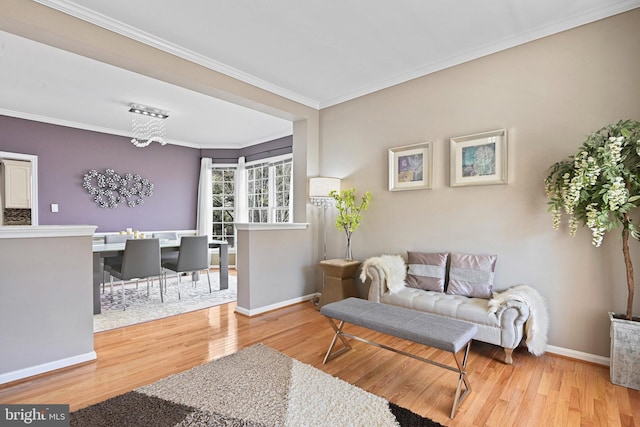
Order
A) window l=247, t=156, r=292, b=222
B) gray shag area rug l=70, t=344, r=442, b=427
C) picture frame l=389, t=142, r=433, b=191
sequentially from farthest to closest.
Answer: window l=247, t=156, r=292, b=222 → picture frame l=389, t=142, r=433, b=191 → gray shag area rug l=70, t=344, r=442, b=427

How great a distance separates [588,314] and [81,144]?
24.2 feet

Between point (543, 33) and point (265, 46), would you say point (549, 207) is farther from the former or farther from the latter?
point (265, 46)

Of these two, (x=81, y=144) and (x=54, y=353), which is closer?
(x=54, y=353)

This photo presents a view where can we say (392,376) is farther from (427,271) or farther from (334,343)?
(427,271)

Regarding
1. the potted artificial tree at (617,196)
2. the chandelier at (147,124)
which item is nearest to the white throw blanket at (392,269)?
the potted artificial tree at (617,196)

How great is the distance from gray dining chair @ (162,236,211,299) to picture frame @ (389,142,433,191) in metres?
2.95

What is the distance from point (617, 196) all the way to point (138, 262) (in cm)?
493

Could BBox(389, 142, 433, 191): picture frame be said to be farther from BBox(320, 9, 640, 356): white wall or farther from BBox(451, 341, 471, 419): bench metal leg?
BBox(451, 341, 471, 419): bench metal leg

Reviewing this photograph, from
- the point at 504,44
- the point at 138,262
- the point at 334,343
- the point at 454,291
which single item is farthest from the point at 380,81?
the point at 138,262

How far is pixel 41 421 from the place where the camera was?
1.80 metres

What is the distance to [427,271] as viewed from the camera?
3199mm

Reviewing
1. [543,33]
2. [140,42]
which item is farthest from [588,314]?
[140,42]

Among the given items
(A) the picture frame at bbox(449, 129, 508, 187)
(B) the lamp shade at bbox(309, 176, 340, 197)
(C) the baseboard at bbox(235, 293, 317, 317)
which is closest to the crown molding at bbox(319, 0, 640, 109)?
(A) the picture frame at bbox(449, 129, 508, 187)

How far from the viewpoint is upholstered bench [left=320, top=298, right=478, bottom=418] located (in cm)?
189
